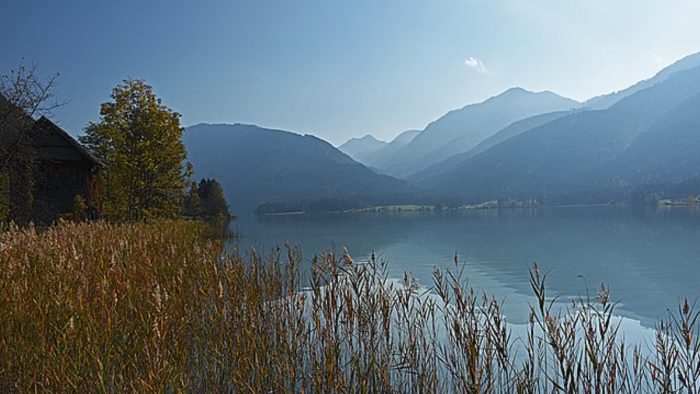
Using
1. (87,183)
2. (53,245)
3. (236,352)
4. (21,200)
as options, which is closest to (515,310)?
(236,352)

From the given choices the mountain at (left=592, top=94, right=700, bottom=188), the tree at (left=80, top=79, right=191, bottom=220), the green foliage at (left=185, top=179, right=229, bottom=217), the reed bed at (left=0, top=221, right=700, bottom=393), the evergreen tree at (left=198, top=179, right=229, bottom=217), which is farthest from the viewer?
the mountain at (left=592, top=94, right=700, bottom=188)

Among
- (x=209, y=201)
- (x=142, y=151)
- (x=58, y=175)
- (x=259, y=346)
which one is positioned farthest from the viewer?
(x=209, y=201)

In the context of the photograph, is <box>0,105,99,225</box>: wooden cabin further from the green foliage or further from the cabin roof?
the green foliage

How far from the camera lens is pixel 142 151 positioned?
92.4 feet

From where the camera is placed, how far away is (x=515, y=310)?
12477mm

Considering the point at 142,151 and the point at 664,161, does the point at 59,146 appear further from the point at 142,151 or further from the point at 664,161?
the point at 664,161

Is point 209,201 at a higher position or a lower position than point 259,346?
higher

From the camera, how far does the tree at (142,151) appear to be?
28.1 m

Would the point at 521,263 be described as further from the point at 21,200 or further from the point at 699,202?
the point at 699,202

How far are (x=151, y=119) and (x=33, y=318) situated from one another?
24758 millimetres

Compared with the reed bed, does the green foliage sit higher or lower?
higher

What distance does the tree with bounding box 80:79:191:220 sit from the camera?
28078 mm

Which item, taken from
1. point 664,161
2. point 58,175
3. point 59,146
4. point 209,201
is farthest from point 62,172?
point 664,161

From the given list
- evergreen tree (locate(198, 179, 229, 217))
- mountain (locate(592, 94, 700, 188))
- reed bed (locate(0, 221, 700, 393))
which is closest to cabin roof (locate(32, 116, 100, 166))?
reed bed (locate(0, 221, 700, 393))
